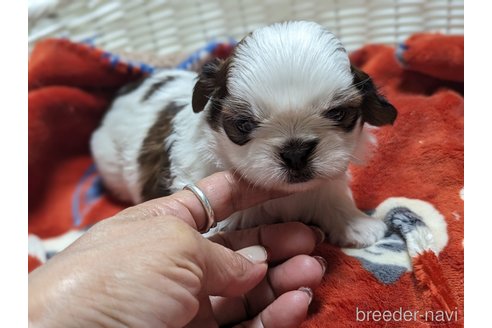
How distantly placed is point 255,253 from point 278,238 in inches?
7.9

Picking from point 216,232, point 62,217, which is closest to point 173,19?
point 62,217

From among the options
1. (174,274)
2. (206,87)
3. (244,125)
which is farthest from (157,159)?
(174,274)

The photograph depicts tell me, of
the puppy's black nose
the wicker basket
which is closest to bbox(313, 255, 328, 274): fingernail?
the puppy's black nose

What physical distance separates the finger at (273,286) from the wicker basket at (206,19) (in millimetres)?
2032

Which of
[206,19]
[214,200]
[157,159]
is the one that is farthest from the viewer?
[206,19]

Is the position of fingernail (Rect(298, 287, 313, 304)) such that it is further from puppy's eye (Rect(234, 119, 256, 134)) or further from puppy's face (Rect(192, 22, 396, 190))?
puppy's eye (Rect(234, 119, 256, 134))

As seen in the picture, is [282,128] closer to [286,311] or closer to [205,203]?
[205,203]

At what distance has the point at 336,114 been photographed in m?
1.94

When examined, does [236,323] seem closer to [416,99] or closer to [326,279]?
[326,279]

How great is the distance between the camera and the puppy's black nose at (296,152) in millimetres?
1859

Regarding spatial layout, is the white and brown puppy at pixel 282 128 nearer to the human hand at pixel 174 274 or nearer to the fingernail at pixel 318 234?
the fingernail at pixel 318 234

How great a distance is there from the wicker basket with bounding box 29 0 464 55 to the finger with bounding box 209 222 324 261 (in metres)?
1.87

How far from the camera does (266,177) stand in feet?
6.33

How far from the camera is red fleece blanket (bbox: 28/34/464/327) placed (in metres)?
2.05
